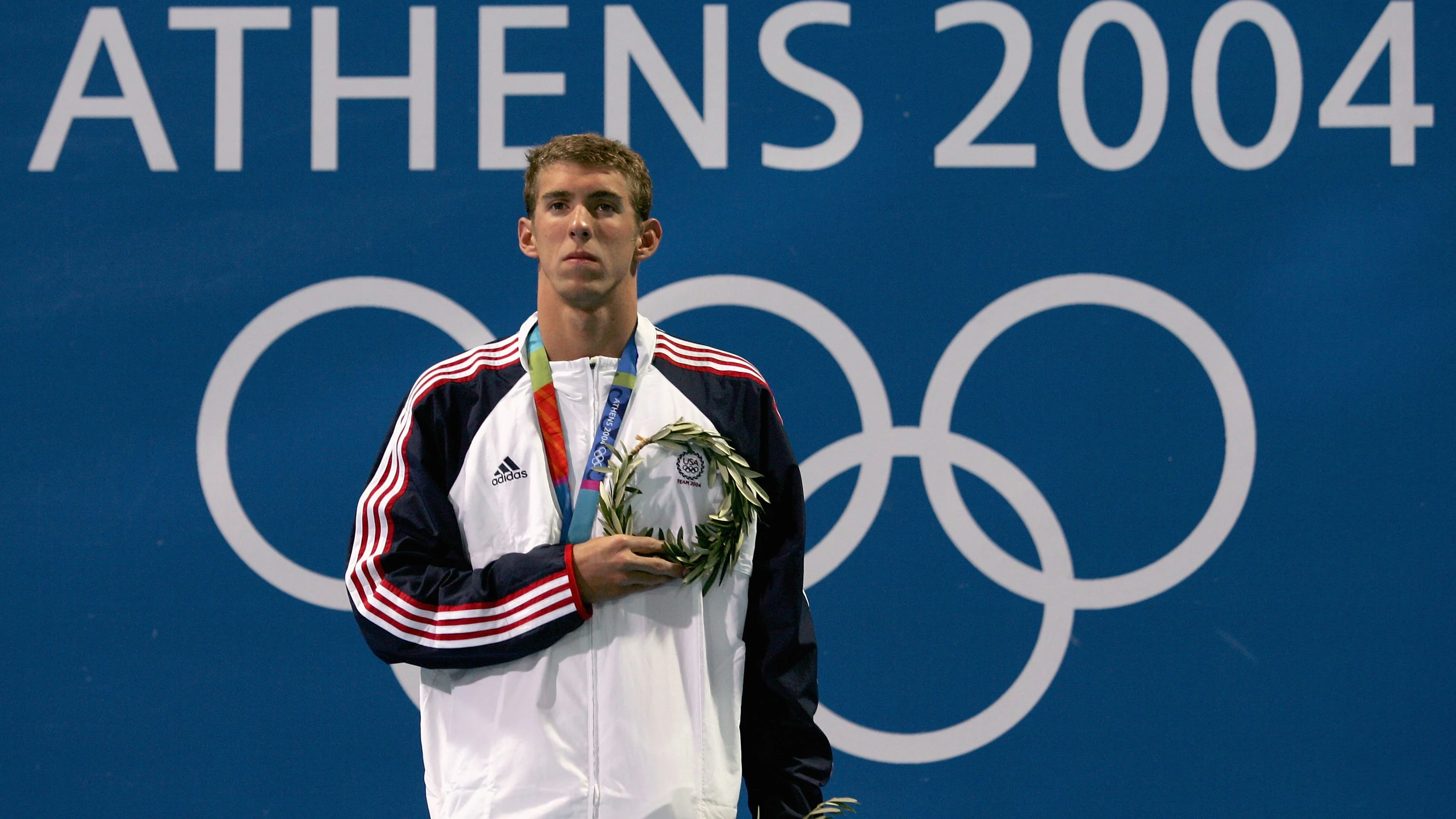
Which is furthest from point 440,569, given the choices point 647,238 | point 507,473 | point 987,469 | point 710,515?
point 987,469

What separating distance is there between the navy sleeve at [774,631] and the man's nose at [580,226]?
29cm

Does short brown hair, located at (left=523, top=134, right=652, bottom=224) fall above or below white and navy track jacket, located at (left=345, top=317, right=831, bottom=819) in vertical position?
above

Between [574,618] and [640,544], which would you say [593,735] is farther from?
[640,544]

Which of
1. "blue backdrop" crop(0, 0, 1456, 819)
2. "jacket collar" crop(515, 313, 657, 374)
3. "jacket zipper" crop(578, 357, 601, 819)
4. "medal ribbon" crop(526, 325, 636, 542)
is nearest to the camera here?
"jacket zipper" crop(578, 357, 601, 819)

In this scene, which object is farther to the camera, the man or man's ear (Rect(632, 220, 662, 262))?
man's ear (Rect(632, 220, 662, 262))

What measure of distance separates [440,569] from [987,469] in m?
1.84

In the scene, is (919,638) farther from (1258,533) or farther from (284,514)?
(284,514)

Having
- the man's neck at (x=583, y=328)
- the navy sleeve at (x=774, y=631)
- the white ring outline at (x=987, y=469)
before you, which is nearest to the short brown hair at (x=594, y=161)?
the man's neck at (x=583, y=328)

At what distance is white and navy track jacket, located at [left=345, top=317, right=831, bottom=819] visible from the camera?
2.16 metres

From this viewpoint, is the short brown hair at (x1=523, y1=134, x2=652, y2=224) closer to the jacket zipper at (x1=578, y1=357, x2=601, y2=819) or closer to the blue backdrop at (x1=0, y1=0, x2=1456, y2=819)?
the jacket zipper at (x1=578, y1=357, x2=601, y2=819)

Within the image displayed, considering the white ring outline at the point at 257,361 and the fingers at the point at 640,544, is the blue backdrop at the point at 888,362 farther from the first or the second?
the fingers at the point at 640,544

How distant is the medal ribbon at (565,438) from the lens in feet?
7.41

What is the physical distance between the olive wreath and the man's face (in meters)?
0.28

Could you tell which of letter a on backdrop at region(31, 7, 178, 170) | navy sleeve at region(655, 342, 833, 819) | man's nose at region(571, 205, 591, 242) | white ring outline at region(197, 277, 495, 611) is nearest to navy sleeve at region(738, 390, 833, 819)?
navy sleeve at region(655, 342, 833, 819)
